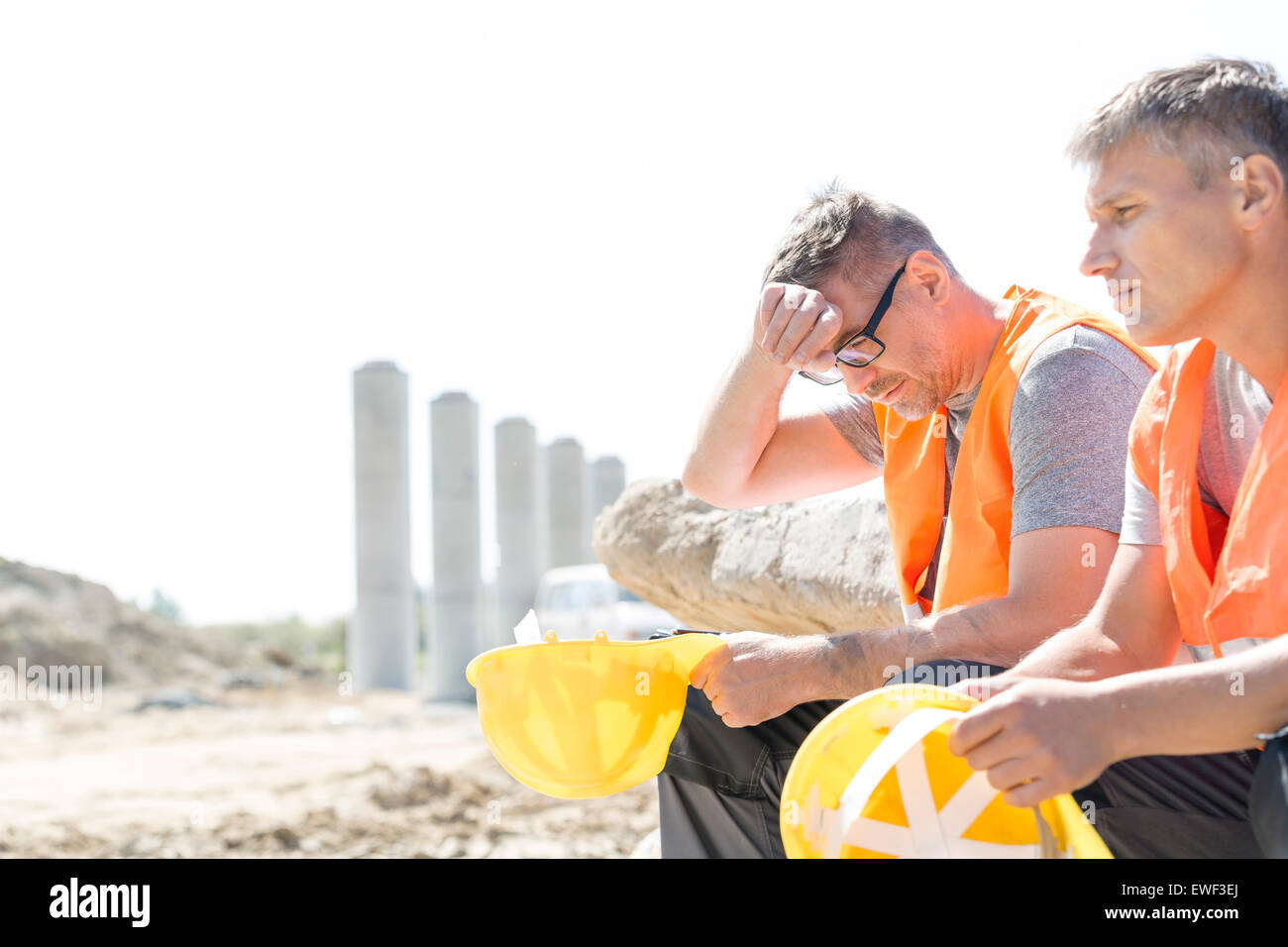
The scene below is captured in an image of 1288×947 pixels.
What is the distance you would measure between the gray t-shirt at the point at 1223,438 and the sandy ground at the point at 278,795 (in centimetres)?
221

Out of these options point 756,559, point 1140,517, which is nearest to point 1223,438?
point 1140,517

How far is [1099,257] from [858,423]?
1.18 metres

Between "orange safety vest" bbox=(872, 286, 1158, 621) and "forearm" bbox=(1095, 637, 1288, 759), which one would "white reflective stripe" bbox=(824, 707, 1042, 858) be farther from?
"orange safety vest" bbox=(872, 286, 1158, 621)

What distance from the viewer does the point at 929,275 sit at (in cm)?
219

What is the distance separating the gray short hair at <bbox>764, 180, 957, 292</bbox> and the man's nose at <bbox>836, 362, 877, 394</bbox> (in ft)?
0.49

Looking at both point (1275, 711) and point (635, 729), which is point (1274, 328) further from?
point (635, 729)

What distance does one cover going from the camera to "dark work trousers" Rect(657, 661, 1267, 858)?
149cm

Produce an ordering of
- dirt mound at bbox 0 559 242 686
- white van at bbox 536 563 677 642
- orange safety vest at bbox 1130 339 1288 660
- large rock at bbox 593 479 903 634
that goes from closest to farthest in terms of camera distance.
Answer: orange safety vest at bbox 1130 339 1288 660 → large rock at bbox 593 479 903 634 → white van at bbox 536 563 677 642 → dirt mound at bbox 0 559 242 686

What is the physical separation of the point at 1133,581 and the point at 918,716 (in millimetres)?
516

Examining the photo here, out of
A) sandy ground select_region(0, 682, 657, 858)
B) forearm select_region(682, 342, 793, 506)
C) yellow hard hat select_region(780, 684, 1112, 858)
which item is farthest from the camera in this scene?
sandy ground select_region(0, 682, 657, 858)

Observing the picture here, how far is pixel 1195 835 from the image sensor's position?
1.51 meters

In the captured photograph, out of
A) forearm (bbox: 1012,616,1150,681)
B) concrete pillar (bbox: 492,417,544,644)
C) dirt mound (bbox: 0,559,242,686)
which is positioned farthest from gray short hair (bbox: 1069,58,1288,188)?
dirt mound (bbox: 0,559,242,686)

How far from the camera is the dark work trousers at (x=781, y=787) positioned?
149cm

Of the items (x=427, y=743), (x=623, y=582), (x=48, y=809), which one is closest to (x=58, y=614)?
(x=427, y=743)
